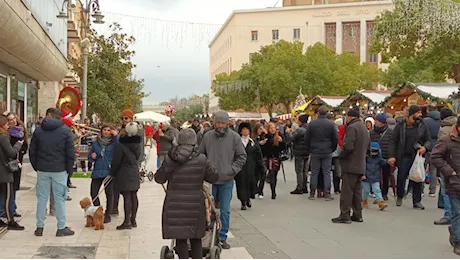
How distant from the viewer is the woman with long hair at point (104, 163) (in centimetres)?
949

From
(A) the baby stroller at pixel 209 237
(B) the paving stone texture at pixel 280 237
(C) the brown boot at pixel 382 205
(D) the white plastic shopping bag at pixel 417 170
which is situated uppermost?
(D) the white plastic shopping bag at pixel 417 170

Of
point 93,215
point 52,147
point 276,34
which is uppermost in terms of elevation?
point 276,34

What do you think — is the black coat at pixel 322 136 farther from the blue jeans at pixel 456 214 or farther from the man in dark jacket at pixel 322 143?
the blue jeans at pixel 456 214

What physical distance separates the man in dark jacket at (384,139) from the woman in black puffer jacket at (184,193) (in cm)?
661

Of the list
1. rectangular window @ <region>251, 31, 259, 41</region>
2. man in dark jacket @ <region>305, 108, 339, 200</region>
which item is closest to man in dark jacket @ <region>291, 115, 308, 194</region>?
man in dark jacket @ <region>305, 108, 339, 200</region>

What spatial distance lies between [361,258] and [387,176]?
16.1 feet

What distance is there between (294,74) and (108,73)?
91.3 ft

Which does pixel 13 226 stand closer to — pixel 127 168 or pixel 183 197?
pixel 127 168

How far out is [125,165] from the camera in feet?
28.4

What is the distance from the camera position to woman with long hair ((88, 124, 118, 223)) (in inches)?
374

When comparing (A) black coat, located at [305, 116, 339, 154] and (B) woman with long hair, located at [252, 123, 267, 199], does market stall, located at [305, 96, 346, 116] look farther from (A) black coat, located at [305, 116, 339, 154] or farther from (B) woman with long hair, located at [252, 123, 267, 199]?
(A) black coat, located at [305, 116, 339, 154]

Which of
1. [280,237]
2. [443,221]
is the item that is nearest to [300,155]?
[443,221]

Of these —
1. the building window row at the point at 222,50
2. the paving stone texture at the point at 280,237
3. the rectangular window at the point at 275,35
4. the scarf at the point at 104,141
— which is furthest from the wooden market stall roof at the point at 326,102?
the building window row at the point at 222,50

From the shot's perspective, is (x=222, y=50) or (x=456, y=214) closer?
(x=456, y=214)
